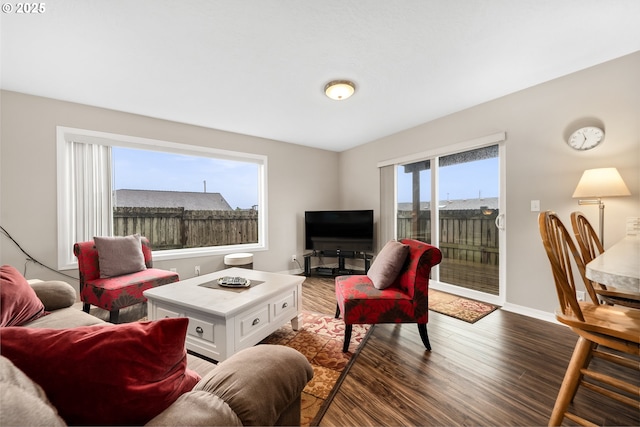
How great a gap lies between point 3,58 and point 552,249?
401cm

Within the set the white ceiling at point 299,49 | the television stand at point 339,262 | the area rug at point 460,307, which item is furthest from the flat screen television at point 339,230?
the white ceiling at point 299,49

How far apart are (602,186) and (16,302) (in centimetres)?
403

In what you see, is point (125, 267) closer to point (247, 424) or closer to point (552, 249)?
point (247, 424)

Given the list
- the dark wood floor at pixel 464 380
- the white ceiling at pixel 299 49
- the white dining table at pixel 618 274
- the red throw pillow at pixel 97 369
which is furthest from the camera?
the white ceiling at pixel 299 49

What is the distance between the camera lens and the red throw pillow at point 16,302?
1357 mm

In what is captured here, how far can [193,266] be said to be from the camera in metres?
3.57

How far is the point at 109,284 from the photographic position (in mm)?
2359

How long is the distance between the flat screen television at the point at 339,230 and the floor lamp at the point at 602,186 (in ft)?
8.15

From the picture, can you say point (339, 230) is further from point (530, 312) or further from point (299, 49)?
point (299, 49)

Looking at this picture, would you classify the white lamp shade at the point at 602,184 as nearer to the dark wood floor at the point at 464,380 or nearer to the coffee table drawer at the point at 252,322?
the dark wood floor at the point at 464,380

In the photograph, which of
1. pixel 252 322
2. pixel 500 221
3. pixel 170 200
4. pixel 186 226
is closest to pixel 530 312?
pixel 500 221

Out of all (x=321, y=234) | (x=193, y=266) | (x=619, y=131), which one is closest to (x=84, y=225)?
(x=193, y=266)

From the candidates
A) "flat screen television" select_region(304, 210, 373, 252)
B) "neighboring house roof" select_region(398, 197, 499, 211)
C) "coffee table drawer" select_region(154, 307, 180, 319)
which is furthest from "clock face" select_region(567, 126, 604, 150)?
"coffee table drawer" select_region(154, 307, 180, 319)

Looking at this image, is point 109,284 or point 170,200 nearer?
point 109,284
